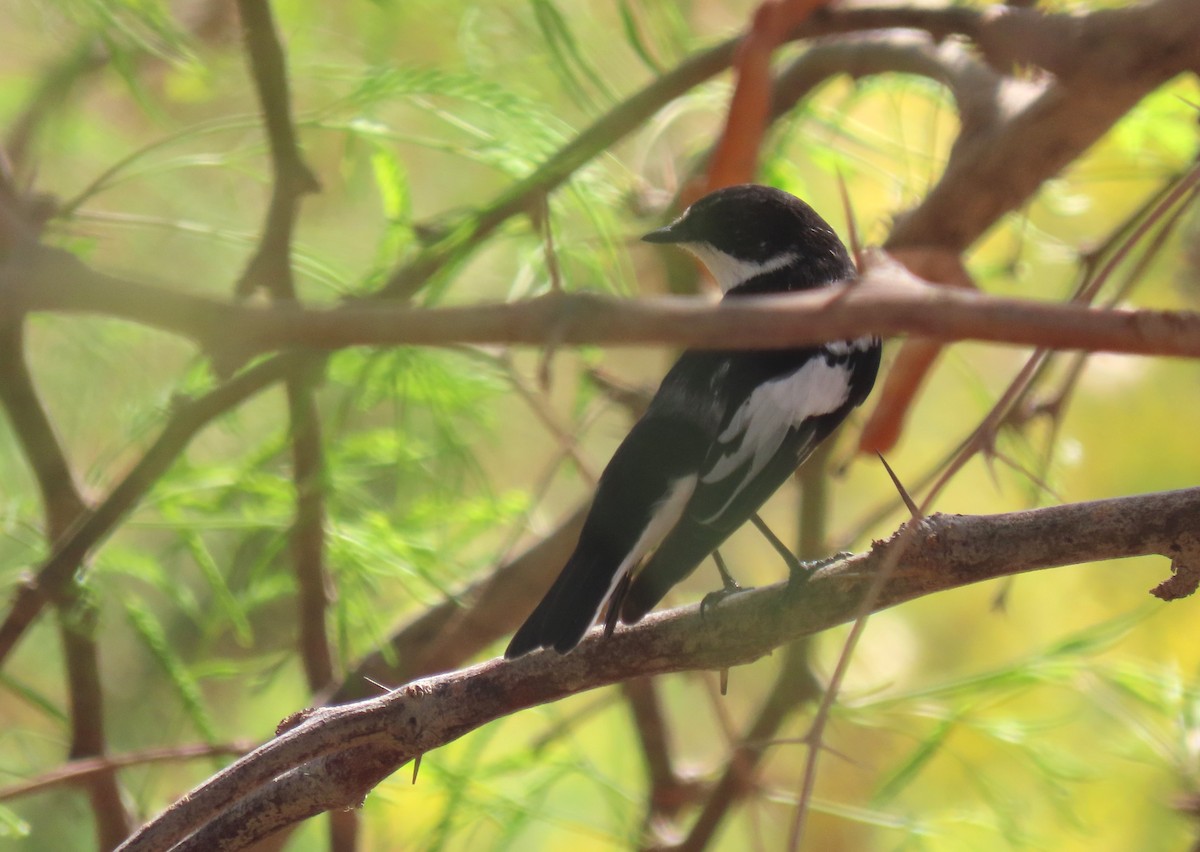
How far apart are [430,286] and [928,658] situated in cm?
132

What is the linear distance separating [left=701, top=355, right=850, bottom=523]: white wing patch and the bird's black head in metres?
0.15

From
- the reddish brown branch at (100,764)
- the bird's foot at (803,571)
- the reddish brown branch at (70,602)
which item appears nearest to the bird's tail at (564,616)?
the bird's foot at (803,571)

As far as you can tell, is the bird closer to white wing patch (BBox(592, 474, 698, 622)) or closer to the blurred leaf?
white wing patch (BBox(592, 474, 698, 622))

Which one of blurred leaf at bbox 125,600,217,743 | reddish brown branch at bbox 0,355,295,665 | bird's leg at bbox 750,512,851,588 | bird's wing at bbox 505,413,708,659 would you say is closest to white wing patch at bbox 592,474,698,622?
bird's wing at bbox 505,413,708,659

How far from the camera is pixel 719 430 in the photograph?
1.30 metres

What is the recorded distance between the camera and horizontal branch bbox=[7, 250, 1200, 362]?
0.57 m

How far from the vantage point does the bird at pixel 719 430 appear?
47.1 inches

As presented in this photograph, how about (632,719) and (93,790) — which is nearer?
(93,790)

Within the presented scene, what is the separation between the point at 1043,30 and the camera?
1.20 meters

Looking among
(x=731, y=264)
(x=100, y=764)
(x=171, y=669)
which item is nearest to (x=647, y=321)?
(x=731, y=264)

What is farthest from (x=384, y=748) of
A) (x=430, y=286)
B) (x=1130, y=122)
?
(x=1130, y=122)

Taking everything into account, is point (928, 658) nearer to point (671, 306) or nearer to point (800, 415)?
point (800, 415)

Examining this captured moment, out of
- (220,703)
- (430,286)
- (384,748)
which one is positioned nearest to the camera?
(384,748)

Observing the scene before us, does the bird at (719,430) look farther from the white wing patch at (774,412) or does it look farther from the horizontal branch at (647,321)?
the horizontal branch at (647,321)
